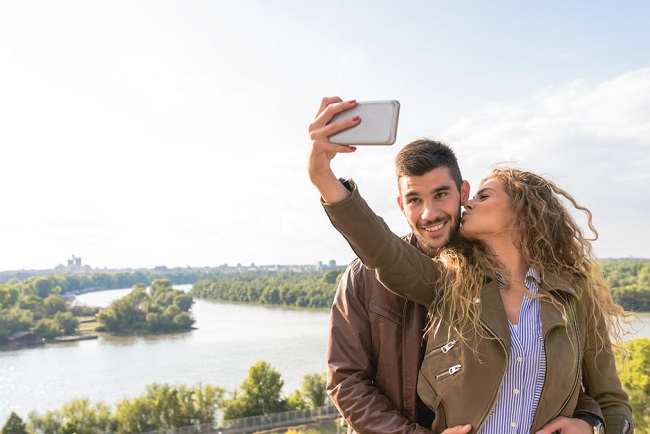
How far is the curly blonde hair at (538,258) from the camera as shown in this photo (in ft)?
3.66

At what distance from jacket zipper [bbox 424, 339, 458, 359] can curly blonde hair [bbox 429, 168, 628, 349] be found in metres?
0.03

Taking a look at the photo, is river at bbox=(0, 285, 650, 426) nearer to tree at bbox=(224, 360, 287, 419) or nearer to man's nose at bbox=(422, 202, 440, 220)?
tree at bbox=(224, 360, 287, 419)

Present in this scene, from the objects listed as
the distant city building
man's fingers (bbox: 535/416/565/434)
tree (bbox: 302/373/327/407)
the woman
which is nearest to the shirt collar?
the woman

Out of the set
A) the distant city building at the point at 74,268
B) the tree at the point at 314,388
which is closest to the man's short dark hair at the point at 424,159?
the tree at the point at 314,388

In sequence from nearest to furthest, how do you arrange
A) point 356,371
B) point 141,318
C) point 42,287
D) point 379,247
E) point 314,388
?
point 379,247 < point 356,371 < point 314,388 < point 141,318 < point 42,287

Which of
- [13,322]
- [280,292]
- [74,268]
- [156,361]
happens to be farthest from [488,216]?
[74,268]

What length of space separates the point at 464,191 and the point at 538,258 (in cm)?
19

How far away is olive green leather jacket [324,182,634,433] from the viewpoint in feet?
3.28

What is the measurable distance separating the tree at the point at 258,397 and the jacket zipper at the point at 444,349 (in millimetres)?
12149

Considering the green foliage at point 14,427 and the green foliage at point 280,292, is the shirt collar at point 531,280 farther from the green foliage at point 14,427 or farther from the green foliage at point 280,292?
the green foliage at point 280,292

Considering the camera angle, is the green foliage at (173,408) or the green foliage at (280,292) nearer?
the green foliage at (173,408)

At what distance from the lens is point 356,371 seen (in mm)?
1129

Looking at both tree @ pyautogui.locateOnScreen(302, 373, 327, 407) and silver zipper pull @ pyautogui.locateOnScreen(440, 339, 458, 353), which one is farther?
tree @ pyautogui.locateOnScreen(302, 373, 327, 407)

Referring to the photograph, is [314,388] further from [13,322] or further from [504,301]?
[13,322]
